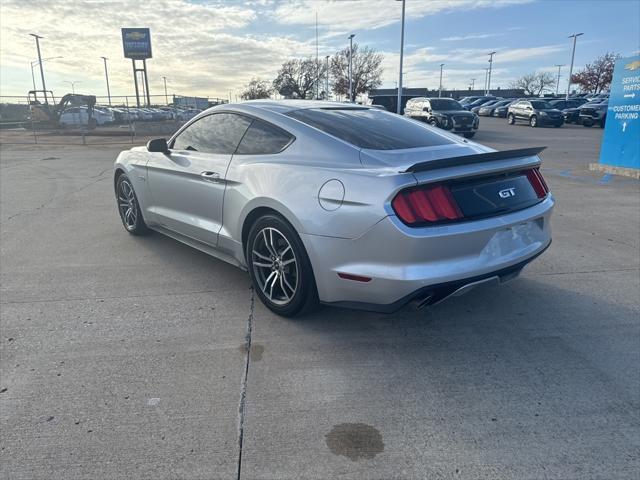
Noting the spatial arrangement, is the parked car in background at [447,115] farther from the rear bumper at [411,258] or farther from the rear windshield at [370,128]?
the rear bumper at [411,258]

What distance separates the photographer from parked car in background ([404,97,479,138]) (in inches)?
808

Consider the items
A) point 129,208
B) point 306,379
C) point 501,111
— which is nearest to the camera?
point 306,379

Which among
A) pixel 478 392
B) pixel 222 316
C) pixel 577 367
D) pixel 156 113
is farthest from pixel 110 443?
pixel 156 113

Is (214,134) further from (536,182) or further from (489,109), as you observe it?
(489,109)

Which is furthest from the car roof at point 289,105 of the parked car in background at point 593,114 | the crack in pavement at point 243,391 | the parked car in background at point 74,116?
the parked car in background at point 74,116

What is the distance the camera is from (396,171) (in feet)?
9.33

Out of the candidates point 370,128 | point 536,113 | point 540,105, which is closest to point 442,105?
point 536,113

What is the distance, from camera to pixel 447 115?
20.6 meters

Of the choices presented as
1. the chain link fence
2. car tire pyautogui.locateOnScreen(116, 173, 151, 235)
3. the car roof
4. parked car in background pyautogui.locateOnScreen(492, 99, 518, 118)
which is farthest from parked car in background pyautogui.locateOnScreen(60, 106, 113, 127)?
the car roof

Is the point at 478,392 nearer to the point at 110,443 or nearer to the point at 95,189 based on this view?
the point at 110,443

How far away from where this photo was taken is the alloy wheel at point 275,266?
11.3ft

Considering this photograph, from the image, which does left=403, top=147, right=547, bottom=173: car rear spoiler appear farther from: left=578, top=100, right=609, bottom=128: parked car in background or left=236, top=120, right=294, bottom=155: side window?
left=578, top=100, right=609, bottom=128: parked car in background

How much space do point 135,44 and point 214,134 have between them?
5434 cm

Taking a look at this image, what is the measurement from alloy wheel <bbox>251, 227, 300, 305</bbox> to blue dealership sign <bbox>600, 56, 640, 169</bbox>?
9796 millimetres
